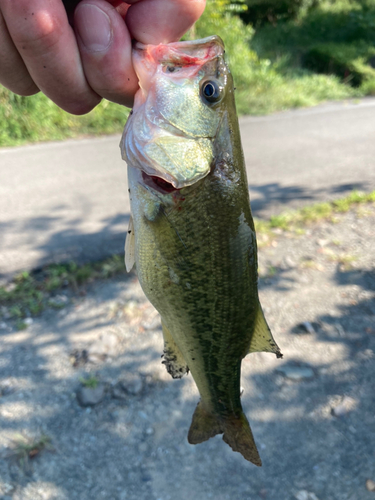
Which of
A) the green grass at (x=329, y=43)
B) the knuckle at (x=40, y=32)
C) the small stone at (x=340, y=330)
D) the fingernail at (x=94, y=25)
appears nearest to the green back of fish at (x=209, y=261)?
the fingernail at (x=94, y=25)

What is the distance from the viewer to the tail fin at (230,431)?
172 centimetres

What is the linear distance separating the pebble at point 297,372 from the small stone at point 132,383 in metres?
1.09

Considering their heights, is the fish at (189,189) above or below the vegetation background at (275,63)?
above

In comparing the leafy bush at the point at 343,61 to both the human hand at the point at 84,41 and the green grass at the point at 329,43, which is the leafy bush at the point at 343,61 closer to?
the green grass at the point at 329,43

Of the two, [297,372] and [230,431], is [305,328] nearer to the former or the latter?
[297,372]

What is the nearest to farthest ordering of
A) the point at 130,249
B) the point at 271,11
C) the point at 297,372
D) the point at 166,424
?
1. the point at 130,249
2. the point at 166,424
3. the point at 297,372
4. the point at 271,11

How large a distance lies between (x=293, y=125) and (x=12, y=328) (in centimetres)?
794

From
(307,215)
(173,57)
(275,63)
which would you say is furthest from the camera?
(275,63)

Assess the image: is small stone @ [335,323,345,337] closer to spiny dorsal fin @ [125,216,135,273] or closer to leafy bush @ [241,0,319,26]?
spiny dorsal fin @ [125,216,135,273]

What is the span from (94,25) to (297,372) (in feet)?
9.00

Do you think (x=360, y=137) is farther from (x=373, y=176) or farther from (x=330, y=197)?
(x=330, y=197)

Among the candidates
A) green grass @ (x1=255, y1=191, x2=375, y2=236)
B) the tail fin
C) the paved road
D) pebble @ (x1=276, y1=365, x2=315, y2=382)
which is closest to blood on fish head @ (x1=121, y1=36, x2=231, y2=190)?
the tail fin

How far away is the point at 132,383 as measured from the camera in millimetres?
2992

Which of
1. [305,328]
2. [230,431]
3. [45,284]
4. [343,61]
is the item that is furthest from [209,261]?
[343,61]
